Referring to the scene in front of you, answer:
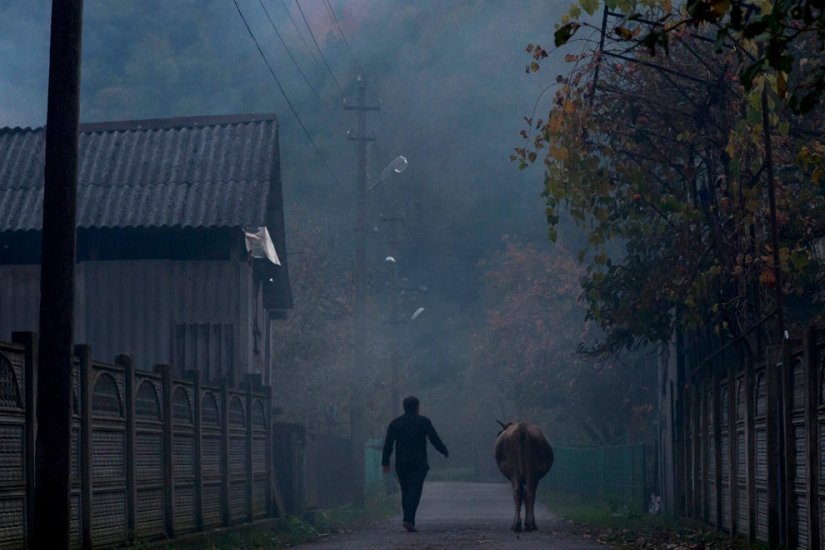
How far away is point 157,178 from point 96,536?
10.5 meters

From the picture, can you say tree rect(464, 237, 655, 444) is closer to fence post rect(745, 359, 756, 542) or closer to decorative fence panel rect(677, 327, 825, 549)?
decorative fence panel rect(677, 327, 825, 549)

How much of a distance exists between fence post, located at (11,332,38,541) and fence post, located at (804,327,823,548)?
626cm

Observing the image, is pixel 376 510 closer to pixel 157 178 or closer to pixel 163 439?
pixel 157 178

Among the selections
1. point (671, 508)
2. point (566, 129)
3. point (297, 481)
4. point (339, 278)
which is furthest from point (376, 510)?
point (339, 278)

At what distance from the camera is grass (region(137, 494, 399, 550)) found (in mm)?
14087

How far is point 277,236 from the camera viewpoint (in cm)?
2422

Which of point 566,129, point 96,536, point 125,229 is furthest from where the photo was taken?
point 125,229

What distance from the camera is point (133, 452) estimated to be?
12.5 m

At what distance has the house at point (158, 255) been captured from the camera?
66.9 ft

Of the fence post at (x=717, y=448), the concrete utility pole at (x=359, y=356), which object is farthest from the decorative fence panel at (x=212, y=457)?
the concrete utility pole at (x=359, y=356)

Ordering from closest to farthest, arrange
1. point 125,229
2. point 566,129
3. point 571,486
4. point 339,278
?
point 566,129 < point 125,229 < point 571,486 < point 339,278

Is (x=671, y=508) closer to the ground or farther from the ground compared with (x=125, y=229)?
closer to the ground


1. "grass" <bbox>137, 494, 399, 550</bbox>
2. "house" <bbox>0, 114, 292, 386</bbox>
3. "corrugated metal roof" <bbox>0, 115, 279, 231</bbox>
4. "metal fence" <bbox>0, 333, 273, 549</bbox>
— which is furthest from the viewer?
"house" <bbox>0, 114, 292, 386</bbox>

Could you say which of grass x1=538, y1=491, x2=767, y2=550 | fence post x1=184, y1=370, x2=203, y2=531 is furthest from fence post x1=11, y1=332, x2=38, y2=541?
grass x1=538, y1=491, x2=767, y2=550
